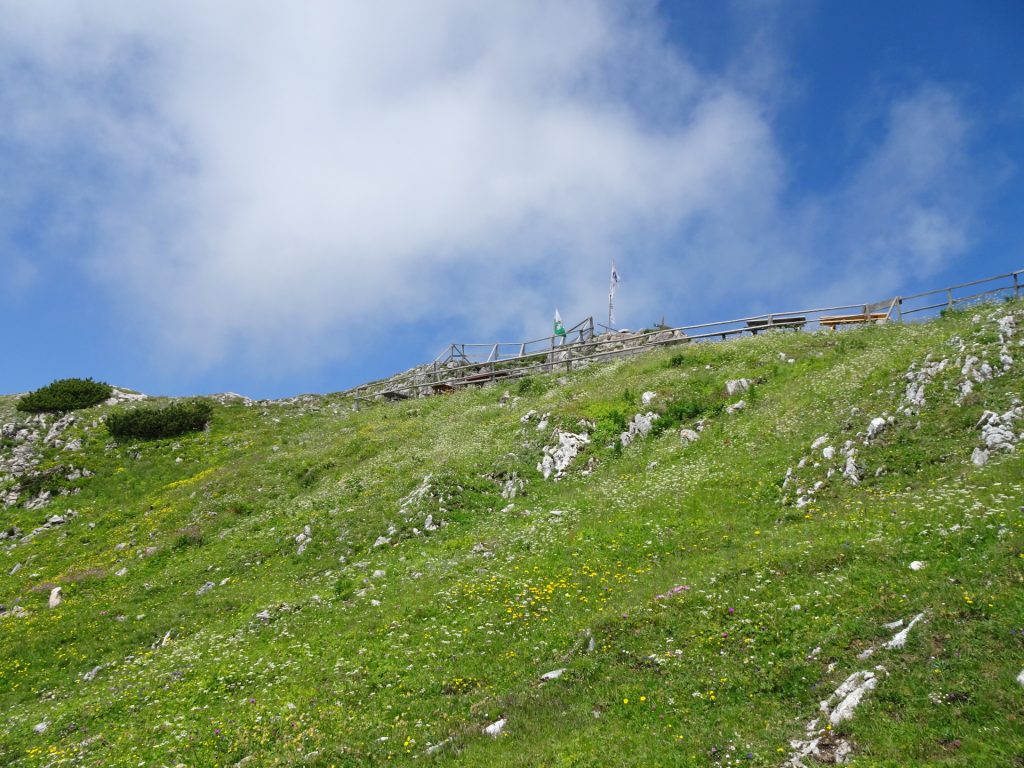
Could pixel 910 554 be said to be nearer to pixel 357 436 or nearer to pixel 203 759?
pixel 203 759

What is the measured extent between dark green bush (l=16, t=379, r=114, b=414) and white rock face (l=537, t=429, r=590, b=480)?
1798 inches

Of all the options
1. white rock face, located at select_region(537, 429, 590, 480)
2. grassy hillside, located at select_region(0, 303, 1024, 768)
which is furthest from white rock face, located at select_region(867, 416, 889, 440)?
white rock face, located at select_region(537, 429, 590, 480)

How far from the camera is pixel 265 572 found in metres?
28.0

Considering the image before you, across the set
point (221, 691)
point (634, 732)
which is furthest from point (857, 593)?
point (221, 691)

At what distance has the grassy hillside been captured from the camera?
41.7 feet

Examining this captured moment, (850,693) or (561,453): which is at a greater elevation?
(561,453)

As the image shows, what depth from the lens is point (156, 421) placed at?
169 ft

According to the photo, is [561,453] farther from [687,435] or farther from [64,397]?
[64,397]

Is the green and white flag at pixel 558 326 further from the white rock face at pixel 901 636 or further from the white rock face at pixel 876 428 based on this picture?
the white rock face at pixel 901 636

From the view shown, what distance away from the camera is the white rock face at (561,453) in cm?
3228

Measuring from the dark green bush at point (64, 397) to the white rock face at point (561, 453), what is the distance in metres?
45.7

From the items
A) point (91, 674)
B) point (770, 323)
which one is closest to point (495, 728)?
point (91, 674)

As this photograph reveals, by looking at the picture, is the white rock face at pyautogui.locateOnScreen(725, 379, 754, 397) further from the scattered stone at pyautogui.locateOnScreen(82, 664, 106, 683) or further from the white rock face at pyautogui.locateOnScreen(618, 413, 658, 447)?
the scattered stone at pyautogui.locateOnScreen(82, 664, 106, 683)

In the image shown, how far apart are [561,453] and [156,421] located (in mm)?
36331
